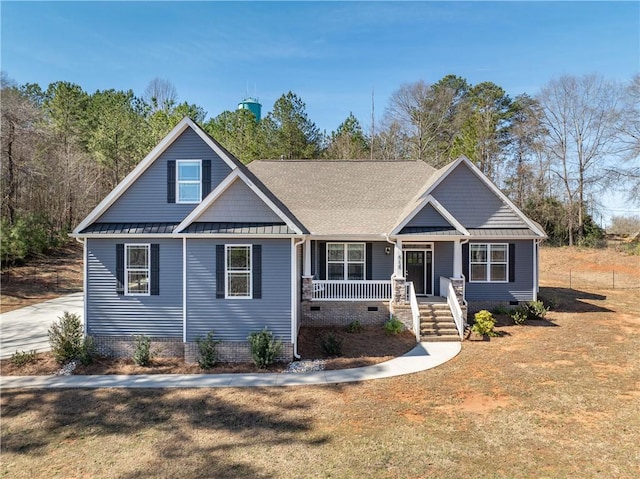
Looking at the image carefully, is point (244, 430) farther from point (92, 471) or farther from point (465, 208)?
point (465, 208)

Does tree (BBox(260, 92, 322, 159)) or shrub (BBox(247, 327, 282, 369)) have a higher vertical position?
tree (BBox(260, 92, 322, 159))

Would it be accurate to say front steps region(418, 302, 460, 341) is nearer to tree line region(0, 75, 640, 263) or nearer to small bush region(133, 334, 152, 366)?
small bush region(133, 334, 152, 366)

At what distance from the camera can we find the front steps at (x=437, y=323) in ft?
43.7

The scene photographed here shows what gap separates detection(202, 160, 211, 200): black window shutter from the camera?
12000 millimetres

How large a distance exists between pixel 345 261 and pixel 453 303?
4.82 m

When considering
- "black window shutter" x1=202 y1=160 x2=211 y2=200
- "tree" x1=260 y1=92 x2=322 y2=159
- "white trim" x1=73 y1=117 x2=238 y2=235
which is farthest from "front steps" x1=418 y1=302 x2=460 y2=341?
"tree" x1=260 y1=92 x2=322 y2=159

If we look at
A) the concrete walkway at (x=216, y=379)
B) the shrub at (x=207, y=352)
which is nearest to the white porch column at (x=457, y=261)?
the concrete walkway at (x=216, y=379)

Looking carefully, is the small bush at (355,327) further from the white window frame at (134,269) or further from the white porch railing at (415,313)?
the white window frame at (134,269)

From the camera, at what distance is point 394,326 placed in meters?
13.9

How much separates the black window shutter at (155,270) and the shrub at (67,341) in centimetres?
266

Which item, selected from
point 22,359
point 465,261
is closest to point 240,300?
point 22,359

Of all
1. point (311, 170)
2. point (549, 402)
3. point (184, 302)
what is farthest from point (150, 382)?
point (311, 170)

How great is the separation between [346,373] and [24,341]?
1210 centimetres

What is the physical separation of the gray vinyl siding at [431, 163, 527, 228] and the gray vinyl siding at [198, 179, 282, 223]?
343 inches
